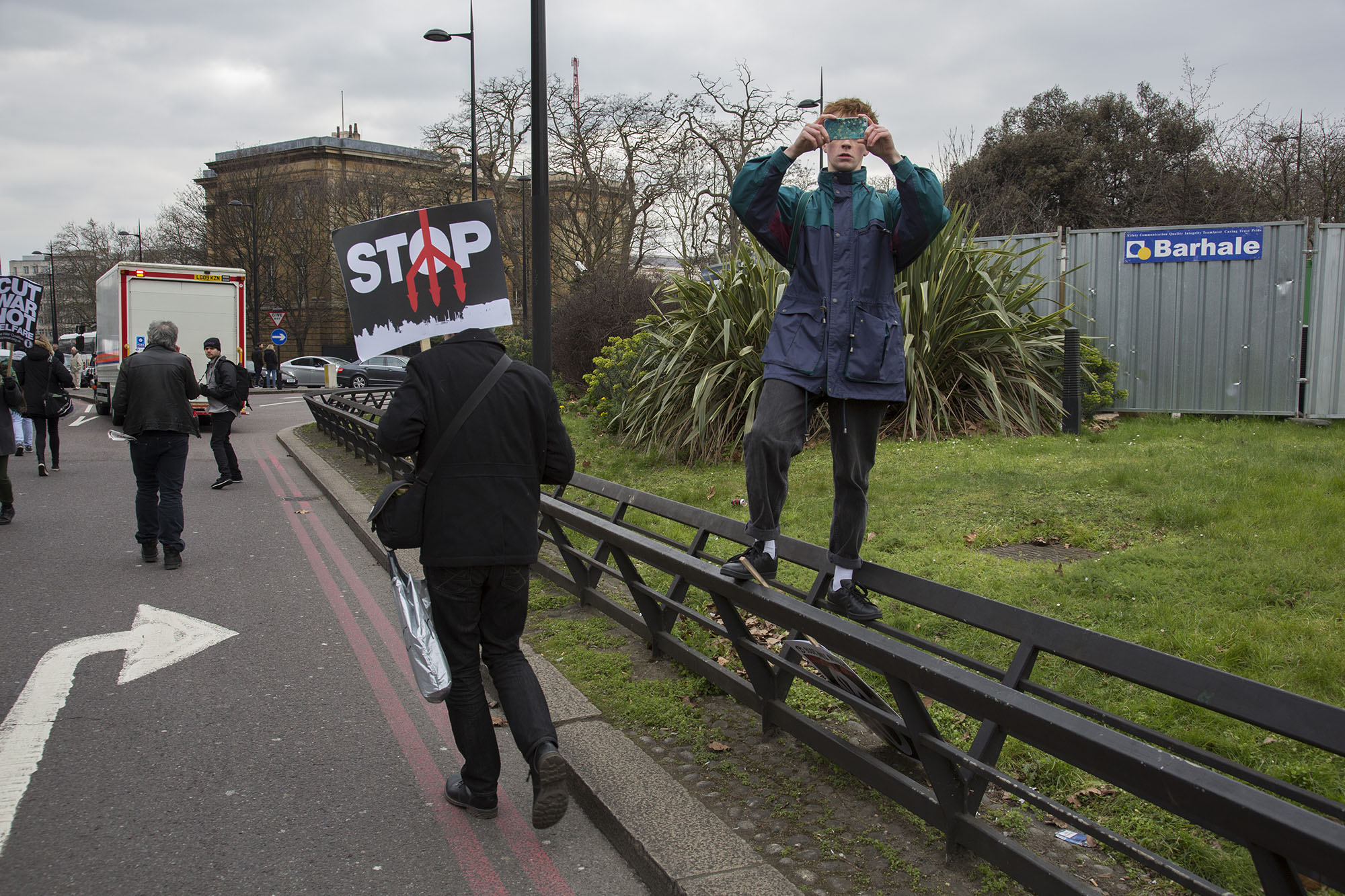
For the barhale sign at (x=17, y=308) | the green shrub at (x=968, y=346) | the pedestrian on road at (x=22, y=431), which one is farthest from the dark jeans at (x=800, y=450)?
the pedestrian on road at (x=22, y=431)

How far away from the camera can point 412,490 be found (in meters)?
3.61

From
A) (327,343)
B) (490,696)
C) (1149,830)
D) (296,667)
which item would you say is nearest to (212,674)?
(296,667)

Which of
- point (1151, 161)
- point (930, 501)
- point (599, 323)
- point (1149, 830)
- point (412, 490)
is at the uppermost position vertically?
point (1151, 161)

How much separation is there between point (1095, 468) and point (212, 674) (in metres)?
6.74

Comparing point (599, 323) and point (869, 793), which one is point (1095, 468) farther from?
point (599, 323)

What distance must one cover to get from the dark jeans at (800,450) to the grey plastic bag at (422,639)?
1.27m

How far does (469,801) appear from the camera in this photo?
3863 mm

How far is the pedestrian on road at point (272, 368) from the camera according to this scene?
147 ft

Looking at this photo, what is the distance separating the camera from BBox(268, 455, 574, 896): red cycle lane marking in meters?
3.46

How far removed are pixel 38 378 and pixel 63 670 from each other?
9.81 metres

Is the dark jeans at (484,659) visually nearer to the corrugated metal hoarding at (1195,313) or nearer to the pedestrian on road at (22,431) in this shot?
the corrugated metal hoarding at (1195,313)

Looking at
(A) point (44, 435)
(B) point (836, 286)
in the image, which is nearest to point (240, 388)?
(A) point (44, 435)

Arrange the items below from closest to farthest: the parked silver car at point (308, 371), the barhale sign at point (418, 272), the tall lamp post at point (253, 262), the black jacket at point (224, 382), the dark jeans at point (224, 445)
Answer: the barhale sign at point (418, 272)
the black jacket at point (224, 382)
the dark jeans at point (224, 445)
the parked silver car at point (308, 371)
the tall lamp post at point (253, 262)

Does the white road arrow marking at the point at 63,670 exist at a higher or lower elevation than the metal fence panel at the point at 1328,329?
lower
